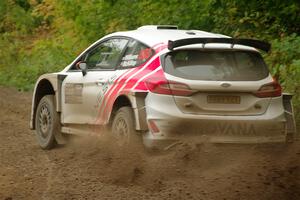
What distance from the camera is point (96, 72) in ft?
30.7

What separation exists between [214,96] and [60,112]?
2.97m

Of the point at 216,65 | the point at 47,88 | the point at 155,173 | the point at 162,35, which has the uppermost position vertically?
the point at 162,35

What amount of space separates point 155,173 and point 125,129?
2.87 ft

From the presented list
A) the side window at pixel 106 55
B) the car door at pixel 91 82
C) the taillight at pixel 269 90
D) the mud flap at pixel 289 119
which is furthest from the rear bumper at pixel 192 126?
the side window at pixel 106 55

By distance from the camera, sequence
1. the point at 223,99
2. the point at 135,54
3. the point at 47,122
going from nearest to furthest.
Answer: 1. the point at 223,99
2. the point at 135,54
3. the point at 47,122

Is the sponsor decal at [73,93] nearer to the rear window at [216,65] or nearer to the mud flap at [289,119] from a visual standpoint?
the rear window at [216,65]

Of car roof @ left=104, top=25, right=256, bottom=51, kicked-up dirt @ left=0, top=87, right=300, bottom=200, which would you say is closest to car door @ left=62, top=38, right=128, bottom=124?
car roof @ left=104, top=25, right=256, bottom=51

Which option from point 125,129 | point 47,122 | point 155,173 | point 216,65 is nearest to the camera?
point 155,173

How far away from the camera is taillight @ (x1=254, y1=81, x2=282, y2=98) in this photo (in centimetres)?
810

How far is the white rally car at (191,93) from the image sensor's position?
7.87 m

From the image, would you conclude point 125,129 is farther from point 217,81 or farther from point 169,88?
point 217,81

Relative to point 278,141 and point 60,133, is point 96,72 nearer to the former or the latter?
point 60,133

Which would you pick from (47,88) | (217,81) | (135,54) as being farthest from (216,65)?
(47,88)

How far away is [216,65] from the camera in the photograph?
8.15m
